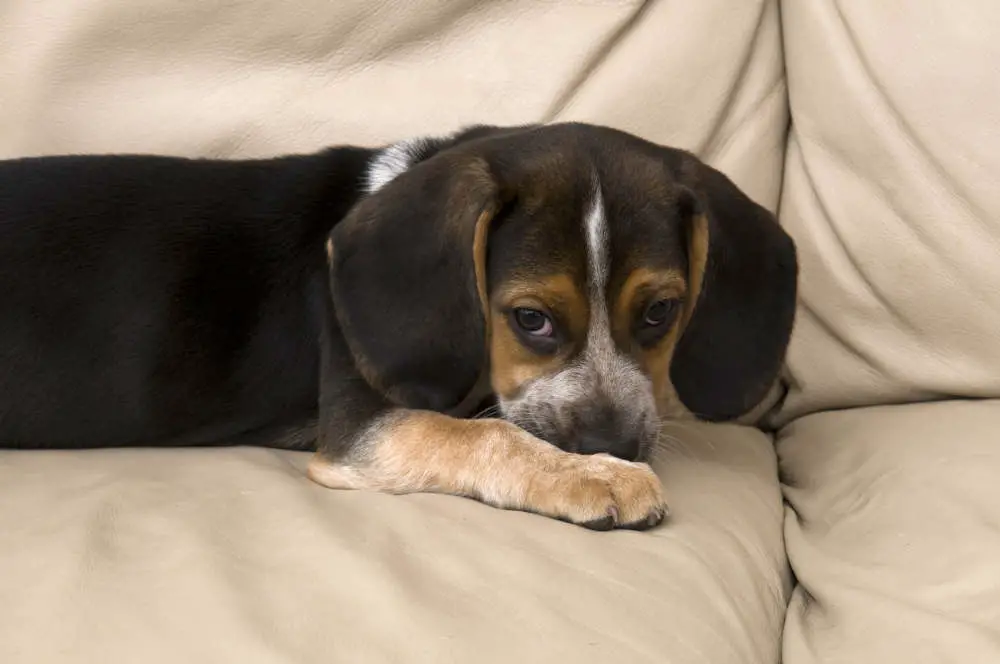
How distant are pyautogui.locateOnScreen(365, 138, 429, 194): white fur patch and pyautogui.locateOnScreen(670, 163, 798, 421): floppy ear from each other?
28.1 inches

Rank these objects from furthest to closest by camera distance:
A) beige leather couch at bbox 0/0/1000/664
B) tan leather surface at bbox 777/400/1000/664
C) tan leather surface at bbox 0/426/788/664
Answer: tan leather surface at bbox 777/400/1000/664, beige leather couch at bbox 0/0/1000/664, tan leather surface at bbox 0/426/788/664

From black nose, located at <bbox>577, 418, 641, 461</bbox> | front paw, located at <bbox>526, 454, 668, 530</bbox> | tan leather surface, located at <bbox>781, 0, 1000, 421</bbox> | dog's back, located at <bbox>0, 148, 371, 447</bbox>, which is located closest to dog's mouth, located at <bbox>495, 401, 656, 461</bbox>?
black nose, located at <bbox>577, 418, 641, 461</bbox>

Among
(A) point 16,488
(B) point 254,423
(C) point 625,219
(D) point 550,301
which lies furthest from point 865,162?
(A) point 16,488

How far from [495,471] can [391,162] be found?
3.00 ft

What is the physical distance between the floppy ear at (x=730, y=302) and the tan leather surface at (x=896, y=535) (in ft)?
1.03

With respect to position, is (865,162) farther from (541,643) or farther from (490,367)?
(541,643)

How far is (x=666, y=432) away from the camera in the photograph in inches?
111

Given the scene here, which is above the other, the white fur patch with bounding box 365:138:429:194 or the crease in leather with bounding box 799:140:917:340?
the white fur patch with bounding box 365:138:429:194

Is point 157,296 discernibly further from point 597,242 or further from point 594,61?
point 594,61

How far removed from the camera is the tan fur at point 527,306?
7.66 ft

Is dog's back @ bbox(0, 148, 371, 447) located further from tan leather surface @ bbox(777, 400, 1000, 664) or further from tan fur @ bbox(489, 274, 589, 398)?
tan leather surface @ bbox(777, 400, 1000, 664)

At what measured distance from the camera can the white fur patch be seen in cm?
275

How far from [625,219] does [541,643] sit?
996mm

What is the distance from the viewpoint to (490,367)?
2.53m
